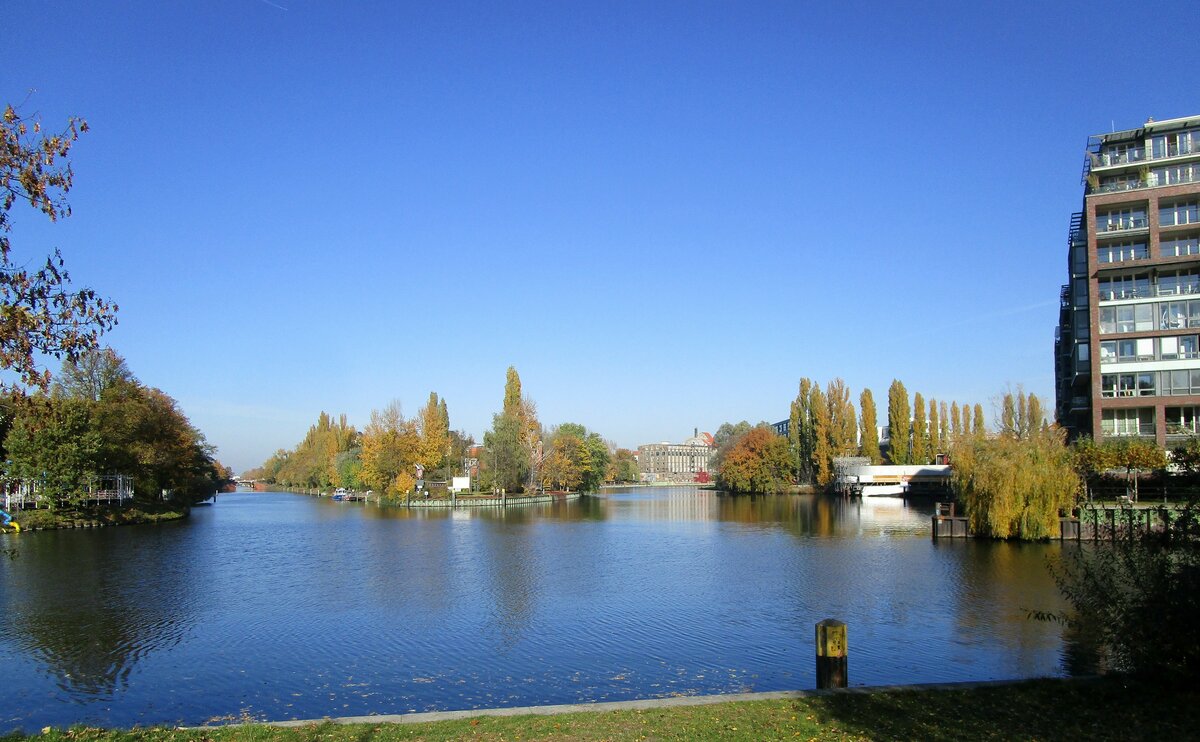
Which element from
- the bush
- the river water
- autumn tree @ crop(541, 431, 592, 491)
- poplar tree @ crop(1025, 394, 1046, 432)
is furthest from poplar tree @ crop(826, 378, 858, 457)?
the bush

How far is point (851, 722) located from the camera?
30.5 feet

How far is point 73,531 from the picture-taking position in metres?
48.2

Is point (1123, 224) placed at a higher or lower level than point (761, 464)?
higher

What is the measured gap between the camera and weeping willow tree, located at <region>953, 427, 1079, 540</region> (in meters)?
34.8

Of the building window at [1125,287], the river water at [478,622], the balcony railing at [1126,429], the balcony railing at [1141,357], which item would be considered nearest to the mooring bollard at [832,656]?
the river water at [478,622]

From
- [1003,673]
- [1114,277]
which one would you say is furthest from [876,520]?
[1003,673]

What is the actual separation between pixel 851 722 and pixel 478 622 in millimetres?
12978

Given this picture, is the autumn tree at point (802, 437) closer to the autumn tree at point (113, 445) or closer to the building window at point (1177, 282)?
the building window at point (1177, 282)

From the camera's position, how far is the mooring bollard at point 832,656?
38.1 ft

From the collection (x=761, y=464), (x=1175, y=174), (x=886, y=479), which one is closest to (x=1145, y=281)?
(x=1175, y=174)

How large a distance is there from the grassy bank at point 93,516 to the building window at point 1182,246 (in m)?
66.8

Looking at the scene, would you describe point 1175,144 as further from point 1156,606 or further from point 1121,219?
point 1156,606

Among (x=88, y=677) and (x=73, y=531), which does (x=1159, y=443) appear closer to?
(x=88, y=677)

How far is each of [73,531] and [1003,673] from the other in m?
52.0
